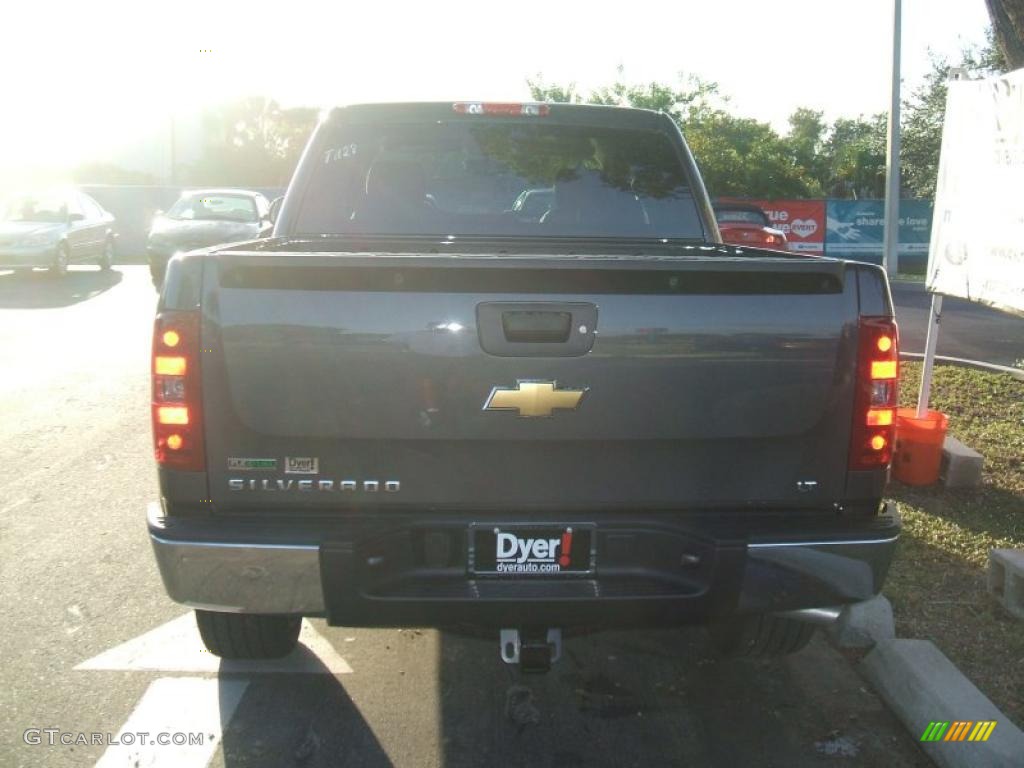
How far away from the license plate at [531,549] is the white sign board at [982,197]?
358cm

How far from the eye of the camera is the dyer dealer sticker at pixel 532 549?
291 centimetres

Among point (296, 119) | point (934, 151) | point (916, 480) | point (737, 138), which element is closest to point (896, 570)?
point (916, 480)

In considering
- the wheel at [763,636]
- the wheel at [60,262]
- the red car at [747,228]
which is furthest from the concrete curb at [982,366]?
the wheel at [60,262]

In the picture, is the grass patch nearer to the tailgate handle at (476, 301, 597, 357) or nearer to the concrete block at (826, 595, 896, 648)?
the concrete block at (826, 595, 896, 648)

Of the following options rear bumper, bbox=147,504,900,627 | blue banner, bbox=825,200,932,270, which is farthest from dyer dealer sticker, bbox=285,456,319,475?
blue banner, bbox=825,200,932,270

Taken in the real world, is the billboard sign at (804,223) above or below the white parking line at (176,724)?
above

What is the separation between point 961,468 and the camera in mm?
5848

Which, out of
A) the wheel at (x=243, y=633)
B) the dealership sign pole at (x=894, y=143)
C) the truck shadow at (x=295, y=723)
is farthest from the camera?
the dealership sign pole at (x=894, y=143)

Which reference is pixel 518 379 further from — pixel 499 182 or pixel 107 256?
pixel 107 256

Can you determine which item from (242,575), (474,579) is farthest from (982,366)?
(242,575)

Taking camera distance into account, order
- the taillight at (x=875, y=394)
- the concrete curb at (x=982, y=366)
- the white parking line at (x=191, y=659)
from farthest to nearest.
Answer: the concrete curb at (x=982, y=366) → the white parking line at (x=191, y=659) → the taillight at (x=875, y=394)

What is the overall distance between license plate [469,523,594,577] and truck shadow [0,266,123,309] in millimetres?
13811

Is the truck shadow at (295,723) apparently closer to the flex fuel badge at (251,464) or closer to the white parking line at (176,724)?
the white parking line at (176,724)

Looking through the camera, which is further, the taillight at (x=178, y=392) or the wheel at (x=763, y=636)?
the wheel at (x=763, y=636)
